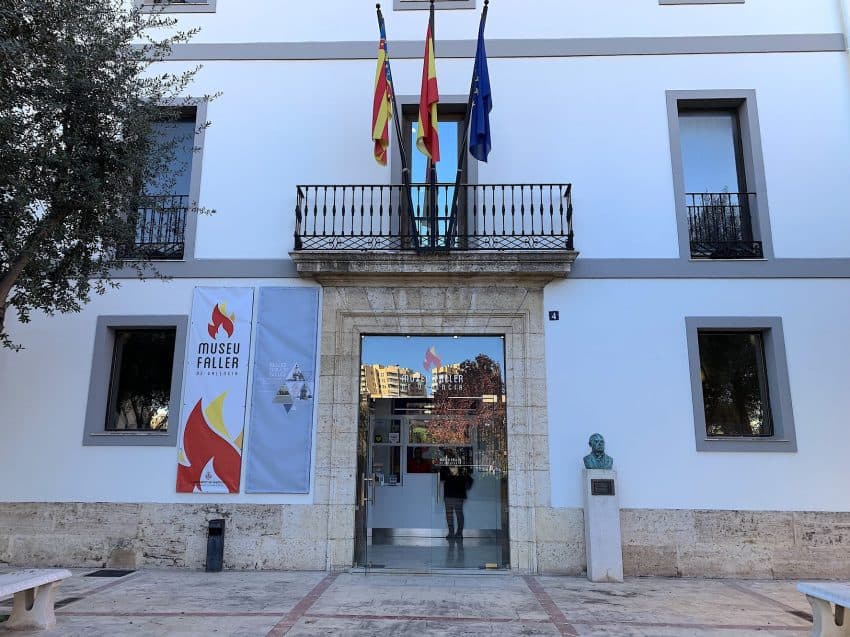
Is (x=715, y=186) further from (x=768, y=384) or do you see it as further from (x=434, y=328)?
(x=434, y=328)

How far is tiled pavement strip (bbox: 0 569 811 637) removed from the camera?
17.3ft

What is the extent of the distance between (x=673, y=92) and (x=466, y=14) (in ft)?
10.4

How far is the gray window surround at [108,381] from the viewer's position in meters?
7.75

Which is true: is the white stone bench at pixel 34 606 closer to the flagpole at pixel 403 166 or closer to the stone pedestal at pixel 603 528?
the flagpole at pixel 403 166

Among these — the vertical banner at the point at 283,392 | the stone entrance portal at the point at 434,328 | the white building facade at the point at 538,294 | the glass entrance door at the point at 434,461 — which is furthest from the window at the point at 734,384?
the vertical banner at the point at 283,392

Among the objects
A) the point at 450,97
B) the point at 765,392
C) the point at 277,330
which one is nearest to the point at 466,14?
the point at 450,97

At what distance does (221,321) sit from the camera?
8.06 meters

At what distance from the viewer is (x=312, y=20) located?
8.90 metres

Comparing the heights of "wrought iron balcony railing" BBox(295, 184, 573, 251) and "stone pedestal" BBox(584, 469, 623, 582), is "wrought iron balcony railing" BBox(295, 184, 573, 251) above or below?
above

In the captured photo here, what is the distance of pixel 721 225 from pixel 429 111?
4.28 metres

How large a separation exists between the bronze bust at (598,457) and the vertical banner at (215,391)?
4348 millimetres

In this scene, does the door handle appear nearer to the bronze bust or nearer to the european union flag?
the bronze bust

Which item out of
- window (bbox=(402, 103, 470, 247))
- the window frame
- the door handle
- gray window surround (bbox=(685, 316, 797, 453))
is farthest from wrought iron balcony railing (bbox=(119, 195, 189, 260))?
gray window surround (bbox=(685, 316, 797, 453))

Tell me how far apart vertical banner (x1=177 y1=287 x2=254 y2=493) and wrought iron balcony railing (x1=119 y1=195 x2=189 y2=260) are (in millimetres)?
807
